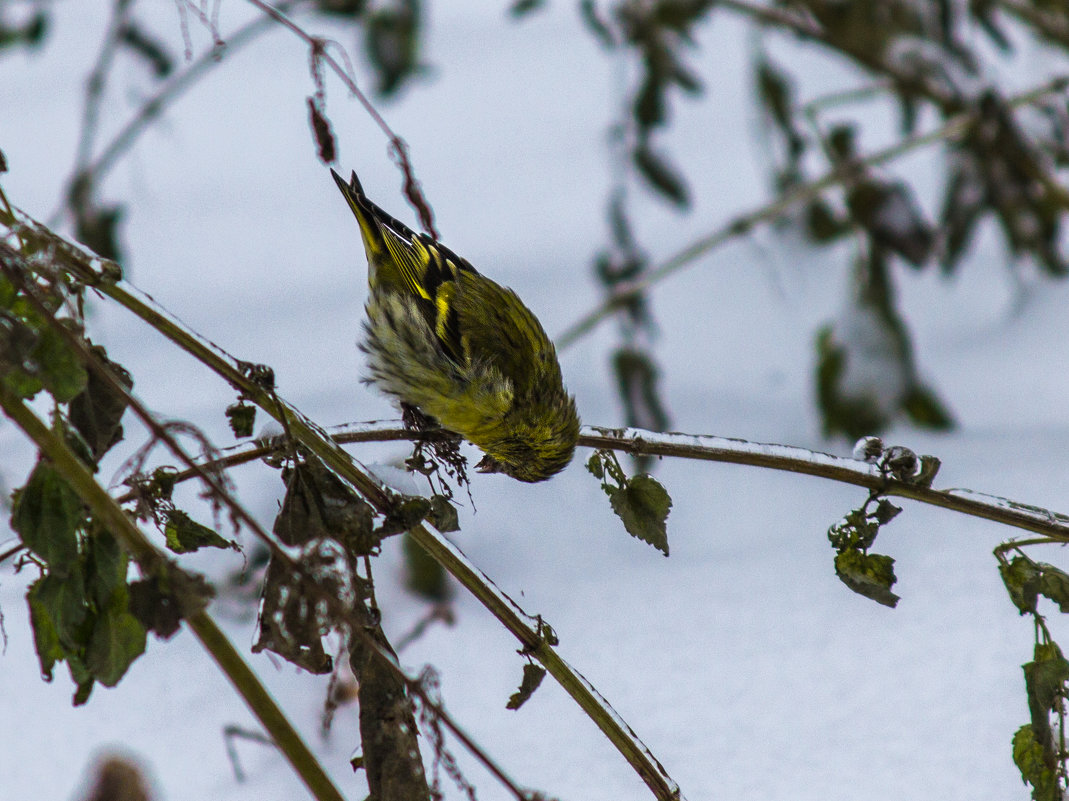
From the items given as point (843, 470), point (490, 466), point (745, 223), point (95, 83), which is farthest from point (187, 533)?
point (745, 223)

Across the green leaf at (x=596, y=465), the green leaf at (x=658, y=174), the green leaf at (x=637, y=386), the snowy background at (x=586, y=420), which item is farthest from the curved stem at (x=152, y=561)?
the green leaf at (x=658, y=174)

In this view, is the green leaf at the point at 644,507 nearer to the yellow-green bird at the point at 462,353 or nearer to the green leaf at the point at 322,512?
the green leaf at the point at 322,512

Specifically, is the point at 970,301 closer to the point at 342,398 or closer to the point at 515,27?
the point at 342,398

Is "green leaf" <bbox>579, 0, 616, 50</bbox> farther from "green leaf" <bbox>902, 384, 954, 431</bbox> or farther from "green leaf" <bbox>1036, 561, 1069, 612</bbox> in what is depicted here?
"green leaf" <bbox>1036, 561, 1069, 612</bbox>

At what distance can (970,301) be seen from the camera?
14.0ft

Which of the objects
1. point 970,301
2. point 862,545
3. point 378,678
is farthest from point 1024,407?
point 378,678

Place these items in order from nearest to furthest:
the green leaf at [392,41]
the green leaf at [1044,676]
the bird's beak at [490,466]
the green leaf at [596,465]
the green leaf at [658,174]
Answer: the green leaf at [1044,676] → the green leaf at [596,465] → the bird's beak at [490,466] → the green leaf at [658,174] → the green leaf at [392,41]

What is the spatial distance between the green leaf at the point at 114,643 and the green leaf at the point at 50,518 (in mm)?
62

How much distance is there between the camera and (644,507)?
1.29 metres

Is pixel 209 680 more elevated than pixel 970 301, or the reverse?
pixel 970 301

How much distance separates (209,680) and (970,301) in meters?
3.31

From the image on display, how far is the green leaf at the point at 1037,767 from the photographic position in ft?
3.96

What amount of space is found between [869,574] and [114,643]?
2.56 feet

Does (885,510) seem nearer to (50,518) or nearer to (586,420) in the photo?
(50,518)
